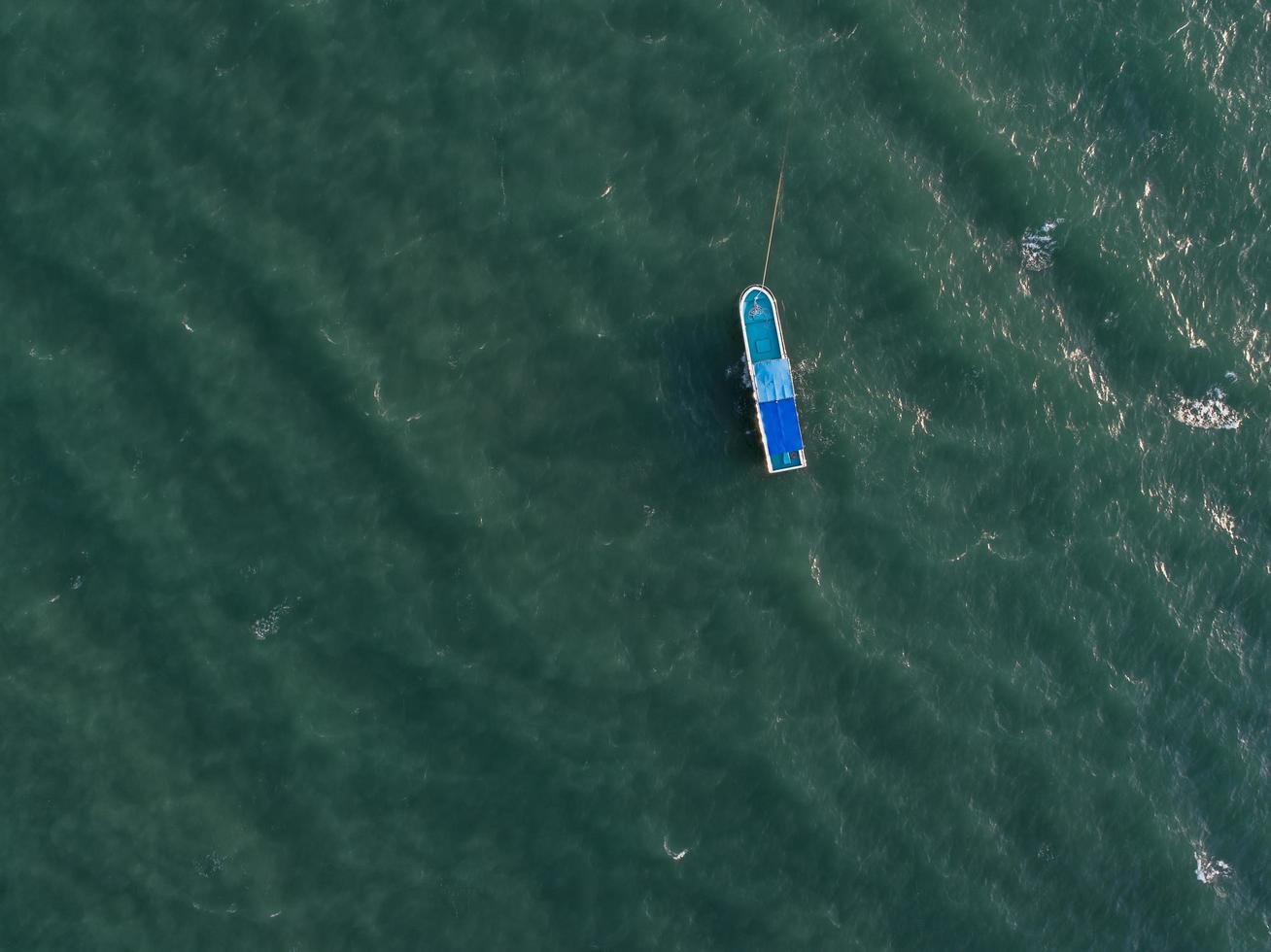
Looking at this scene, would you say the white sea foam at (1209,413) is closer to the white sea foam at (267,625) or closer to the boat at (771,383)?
the boat at (771,383)

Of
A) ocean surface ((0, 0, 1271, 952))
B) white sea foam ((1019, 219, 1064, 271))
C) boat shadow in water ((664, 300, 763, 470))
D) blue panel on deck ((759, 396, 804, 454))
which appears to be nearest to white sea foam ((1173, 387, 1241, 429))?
ocean surface ((0, 0, 1271, 952))

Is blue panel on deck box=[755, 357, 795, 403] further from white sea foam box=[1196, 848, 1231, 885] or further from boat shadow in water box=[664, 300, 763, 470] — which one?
white sea foam box=[1196, 848, 1231, 885]

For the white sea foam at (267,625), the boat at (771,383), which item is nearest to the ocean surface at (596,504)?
the white sea foam at (267,625)

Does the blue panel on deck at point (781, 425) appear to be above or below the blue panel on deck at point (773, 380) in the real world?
below

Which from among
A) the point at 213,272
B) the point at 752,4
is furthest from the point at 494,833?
the point at 752,4

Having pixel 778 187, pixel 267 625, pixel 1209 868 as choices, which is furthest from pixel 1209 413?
pixel 267 625

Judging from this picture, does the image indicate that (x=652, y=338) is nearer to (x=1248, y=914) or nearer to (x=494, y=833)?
(x=494, y=833)
